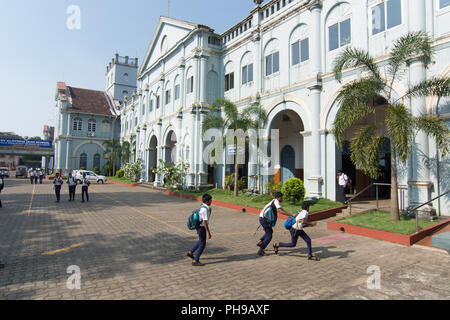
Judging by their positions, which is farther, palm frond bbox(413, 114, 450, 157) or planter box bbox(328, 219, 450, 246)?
palm frond bbox(413, 114, 450, 157)

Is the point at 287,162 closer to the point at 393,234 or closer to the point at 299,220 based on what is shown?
the point at 393,234

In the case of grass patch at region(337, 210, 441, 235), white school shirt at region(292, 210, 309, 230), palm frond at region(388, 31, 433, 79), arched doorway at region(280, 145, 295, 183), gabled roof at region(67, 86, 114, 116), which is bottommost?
grass patch at region(337, 210, 441, 235)

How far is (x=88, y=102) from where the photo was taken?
44.6 m

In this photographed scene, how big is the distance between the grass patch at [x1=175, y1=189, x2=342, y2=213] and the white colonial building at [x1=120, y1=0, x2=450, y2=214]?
2.97 ft

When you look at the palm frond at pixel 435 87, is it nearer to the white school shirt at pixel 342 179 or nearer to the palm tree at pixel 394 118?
the palm tree at pixel 394 118

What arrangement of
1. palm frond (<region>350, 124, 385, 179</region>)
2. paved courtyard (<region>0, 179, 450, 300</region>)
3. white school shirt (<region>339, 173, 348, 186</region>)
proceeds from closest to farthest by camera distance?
paved courtyard (<region>0, 179, 450, 300</region>), palm frond (<region>350, 124, 385, 179</region>), white school shirt (<region>339, 173, 348, 186</region>)

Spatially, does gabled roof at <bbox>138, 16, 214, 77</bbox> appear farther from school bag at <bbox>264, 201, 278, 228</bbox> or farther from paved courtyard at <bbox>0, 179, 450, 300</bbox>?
school bag at <bbox>264, 201, 278, 228</bbox>

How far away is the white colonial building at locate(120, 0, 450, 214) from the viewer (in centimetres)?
986

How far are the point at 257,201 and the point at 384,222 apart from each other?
20.8ft

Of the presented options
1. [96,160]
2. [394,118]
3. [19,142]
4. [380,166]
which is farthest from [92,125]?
[394,118]

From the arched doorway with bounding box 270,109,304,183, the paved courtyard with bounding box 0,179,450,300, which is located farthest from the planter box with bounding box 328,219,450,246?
the arched doorway with bounding box 270,109,304,183

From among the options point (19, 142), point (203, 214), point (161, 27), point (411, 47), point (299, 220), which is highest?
point (161, 27)

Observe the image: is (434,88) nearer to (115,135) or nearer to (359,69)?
(359,69)
